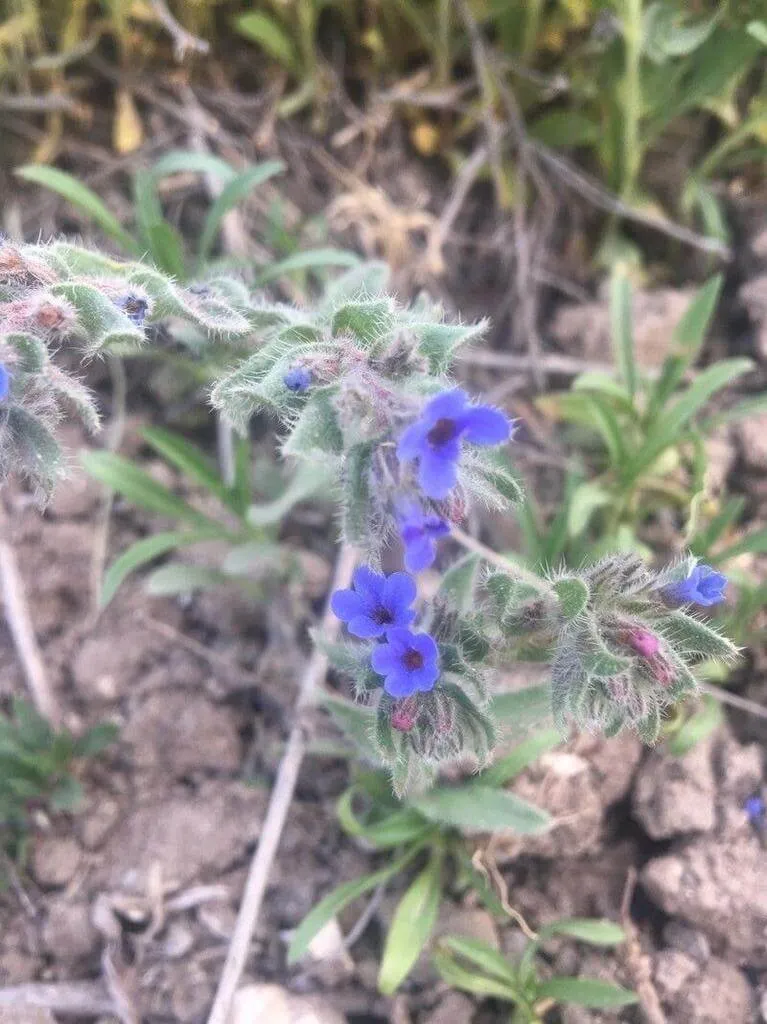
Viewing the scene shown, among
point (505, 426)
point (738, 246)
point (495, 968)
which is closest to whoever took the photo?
point (505, 426)

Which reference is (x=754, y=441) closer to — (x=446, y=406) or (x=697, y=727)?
(x=697, y=727)

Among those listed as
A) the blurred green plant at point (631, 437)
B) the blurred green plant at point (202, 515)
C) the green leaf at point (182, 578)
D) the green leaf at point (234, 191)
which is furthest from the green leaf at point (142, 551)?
the blurred green plant at point (631, 437)

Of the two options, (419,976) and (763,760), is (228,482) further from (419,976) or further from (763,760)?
(763,760)

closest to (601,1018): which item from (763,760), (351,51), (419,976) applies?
(419,976)

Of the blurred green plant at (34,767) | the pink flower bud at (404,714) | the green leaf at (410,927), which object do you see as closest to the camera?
the pink flower bud at (404,714)

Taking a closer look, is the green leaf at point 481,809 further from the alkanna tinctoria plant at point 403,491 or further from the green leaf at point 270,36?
the green leaf at point 270,36

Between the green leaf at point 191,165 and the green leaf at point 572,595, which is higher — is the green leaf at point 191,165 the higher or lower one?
the higher one
